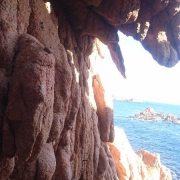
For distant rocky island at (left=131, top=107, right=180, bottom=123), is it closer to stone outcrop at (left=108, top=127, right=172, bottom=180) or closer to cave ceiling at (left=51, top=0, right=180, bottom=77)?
stone outcrop at (left=108, top=127, right=172, bottom=180)

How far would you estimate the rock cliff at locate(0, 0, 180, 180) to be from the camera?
4.23 m

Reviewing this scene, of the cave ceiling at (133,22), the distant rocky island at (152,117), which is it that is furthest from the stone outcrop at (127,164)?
the distant rocky island at (152,117)

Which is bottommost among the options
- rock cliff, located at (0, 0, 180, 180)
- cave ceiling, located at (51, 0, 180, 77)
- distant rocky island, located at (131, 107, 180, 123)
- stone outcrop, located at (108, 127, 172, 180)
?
distant rocky island, located at (131, 107, 180, 123)

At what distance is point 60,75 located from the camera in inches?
222

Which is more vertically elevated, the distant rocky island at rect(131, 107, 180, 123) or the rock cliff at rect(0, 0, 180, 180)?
the rock cliff at rect(0, 0, 180, 180)

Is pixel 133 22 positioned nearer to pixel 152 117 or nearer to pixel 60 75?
pixel 60 75

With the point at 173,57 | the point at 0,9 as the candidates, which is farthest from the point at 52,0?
the point at 173,57

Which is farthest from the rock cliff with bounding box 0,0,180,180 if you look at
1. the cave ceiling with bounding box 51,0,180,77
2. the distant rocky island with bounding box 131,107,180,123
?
the distant rocky island with bounding box 131,107,180,123

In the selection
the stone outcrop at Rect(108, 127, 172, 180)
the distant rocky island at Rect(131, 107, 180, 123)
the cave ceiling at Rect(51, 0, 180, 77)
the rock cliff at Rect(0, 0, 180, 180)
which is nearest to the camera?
the rock cliff at Rect(0, 0, 180, 180)

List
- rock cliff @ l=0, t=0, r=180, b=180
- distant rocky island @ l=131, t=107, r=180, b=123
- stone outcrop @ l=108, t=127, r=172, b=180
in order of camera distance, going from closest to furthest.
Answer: rock cliff @ l=0, t=0, r=180, b=180, stone outcrop @ l=108, t=127, r=172, b=180, distant rocky island @ l=131, t=107, r=180, b=123

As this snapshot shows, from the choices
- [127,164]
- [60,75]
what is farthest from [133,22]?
[127,164]

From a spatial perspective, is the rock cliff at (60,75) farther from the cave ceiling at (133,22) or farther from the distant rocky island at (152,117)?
the distant rocky island at (152,117)

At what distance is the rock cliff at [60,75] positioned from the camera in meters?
4.23

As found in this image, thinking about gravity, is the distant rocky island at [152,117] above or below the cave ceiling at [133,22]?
below
